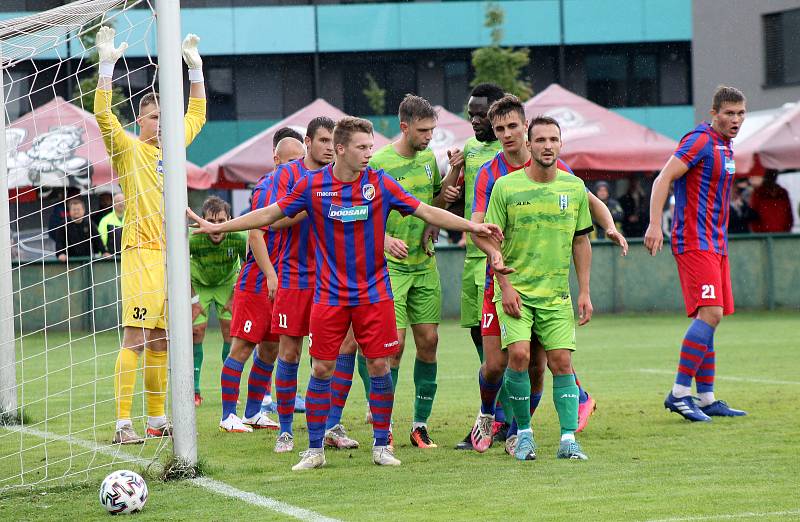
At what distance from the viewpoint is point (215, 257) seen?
1128 cm

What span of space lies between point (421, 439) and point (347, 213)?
172 centimetres

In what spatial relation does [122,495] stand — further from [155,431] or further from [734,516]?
[734,516]

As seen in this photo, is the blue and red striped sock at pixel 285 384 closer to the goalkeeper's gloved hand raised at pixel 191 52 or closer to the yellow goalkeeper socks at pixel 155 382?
the yellow goalkeeper socks at pixel 155 382

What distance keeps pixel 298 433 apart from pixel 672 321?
11.3 metres

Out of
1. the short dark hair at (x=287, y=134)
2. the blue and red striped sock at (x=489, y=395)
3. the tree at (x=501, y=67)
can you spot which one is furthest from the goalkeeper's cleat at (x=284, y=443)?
the tree at (x=501, y=67)

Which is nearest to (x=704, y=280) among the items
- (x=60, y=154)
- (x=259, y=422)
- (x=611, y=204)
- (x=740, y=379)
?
(x=740, y=379)

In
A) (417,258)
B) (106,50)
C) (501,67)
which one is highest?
(501,67)

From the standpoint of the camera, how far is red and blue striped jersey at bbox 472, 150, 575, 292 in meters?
7.73

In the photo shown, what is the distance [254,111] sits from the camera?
127ft

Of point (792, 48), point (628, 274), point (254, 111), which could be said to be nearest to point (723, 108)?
point (628, 274)

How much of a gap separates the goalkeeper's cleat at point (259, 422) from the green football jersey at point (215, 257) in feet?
7.72

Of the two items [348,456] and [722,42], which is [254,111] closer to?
[722,42]

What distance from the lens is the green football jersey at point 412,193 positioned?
838 centimetres

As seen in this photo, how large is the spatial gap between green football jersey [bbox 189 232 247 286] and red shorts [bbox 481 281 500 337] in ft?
13.6
